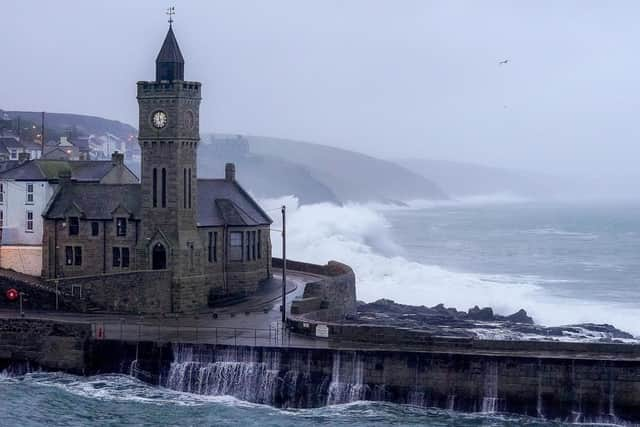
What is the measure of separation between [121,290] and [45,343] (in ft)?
17.6

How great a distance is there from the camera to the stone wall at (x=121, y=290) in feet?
156

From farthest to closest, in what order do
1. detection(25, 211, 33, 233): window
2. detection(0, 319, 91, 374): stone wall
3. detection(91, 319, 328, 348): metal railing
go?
detection(25, 211, 33, 233): window, detection(0, 319, 91, 374): stone wall, detection(91, 319, 328, 348): metal railing

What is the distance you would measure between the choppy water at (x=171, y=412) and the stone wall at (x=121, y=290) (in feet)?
25.2

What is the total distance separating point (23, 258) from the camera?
54.3 m

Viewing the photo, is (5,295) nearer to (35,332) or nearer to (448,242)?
(35,332)

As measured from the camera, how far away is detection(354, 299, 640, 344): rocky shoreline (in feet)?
163

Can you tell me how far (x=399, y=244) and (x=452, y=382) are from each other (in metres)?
96.0

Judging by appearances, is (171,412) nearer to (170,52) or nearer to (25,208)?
(170,52)

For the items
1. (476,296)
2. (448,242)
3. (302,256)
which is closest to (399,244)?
(448,242)

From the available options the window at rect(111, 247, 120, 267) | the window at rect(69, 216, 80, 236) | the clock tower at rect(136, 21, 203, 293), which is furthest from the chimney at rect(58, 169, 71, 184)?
the clock tower at rect(136, 21, 203, 293)

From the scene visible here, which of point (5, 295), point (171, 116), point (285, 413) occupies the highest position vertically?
point (171, 116)

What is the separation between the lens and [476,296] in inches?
2822

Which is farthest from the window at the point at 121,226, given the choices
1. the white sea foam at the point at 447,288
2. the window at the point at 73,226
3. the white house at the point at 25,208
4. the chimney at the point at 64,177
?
the white sea foam at the point at 447,288

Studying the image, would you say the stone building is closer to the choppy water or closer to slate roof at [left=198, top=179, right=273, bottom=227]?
slate roof at [left=198, top=179, right=273, bottom=227]
